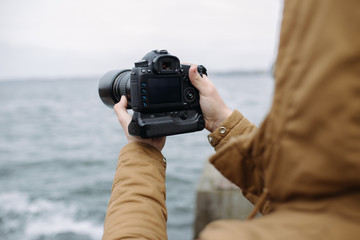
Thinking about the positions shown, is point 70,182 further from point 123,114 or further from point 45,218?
point 123,114

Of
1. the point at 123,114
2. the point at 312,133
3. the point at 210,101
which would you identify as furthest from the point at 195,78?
the point at 312,133

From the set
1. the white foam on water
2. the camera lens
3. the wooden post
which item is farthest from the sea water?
the camera lens

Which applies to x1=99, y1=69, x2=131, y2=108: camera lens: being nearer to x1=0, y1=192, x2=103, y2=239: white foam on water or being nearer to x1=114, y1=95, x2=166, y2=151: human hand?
x1=114, y1=95, x2=166, y2=151: human hand

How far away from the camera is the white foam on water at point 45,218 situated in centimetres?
745

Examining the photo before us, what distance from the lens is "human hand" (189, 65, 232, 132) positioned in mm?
1562

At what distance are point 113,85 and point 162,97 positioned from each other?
0.37m

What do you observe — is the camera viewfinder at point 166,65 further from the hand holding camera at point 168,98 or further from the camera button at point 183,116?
the camera button at point 183,116

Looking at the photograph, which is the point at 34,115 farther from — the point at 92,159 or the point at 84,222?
the point at 84,222

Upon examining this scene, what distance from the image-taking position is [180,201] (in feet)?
29.6

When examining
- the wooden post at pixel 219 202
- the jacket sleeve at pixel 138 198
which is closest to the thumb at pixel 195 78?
the jacket sleeve at pixel 138 198

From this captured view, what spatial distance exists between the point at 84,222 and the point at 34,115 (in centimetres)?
2565

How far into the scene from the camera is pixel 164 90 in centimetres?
151

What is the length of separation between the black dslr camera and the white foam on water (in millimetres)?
6316

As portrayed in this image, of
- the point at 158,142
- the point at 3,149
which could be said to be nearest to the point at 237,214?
the point at 158,142
